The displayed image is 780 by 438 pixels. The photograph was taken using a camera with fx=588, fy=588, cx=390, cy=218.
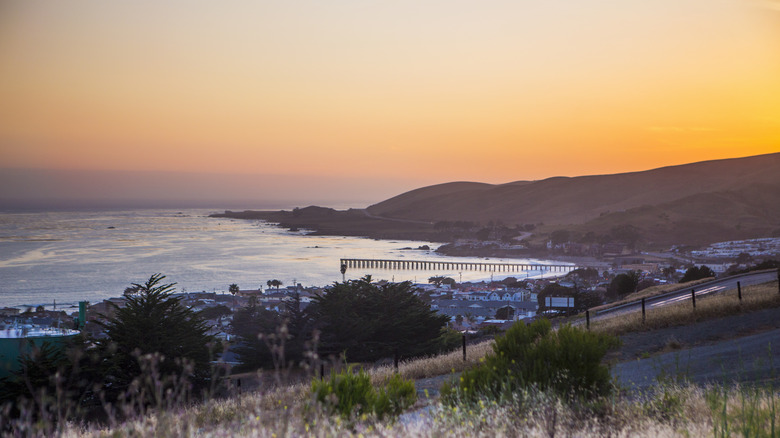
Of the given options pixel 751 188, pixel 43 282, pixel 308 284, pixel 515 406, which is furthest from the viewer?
pixel 751 188

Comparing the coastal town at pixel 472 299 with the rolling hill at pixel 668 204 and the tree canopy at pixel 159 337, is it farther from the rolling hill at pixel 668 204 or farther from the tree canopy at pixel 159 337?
the rolling hill at pixel 668 204

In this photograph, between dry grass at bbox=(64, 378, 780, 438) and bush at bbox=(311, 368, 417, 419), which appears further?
bush at bbox=(311, 368, 417, 419)

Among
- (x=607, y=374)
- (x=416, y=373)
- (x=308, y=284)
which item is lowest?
(x=308, y=284)

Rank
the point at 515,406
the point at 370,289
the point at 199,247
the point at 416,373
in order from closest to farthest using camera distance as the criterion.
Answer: the point at 515,406 < the point at 416,373 < the point at 370,289 < the point at 199,247

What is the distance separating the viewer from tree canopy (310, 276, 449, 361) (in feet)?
65.3

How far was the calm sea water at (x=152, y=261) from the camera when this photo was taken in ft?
178

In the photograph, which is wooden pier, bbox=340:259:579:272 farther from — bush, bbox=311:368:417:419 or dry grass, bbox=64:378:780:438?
dry grass, bbox=64:378:780:438

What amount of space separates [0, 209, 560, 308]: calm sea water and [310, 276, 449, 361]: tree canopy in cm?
2140

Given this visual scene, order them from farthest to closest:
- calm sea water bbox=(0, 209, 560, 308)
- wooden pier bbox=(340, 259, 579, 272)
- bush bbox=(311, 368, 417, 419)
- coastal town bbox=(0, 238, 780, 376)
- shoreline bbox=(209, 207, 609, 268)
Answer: shoreline bbox=(209, 207, 609, 268) → wooden pier bbox=(340, 259, 579, 272) → calm sea water bbox=(0, 209, 560, 308) → coastal town bbox=(0, 238, 780, 376) → bush bbox=(311, 368, 417, 419)

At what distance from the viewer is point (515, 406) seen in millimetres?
5109

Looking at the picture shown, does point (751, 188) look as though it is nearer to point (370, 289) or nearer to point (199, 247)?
point (199, 247)

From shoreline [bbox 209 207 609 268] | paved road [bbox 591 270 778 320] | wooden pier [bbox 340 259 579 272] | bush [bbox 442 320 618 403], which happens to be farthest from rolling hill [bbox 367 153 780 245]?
bush [bbox 442 320 618 403]

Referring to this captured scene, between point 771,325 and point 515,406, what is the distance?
415 inches

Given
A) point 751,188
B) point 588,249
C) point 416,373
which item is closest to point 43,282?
point 416,373
